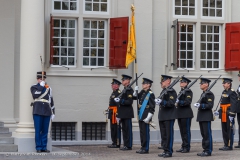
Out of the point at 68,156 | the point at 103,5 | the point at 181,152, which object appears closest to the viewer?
the point at 68,156

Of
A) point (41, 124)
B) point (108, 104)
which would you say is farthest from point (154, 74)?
point (41, 124)

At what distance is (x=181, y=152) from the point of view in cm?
1650

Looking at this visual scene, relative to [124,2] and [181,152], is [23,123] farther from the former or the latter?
[124,2]

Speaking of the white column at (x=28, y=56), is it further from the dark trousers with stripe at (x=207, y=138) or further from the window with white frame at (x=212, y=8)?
the window with white frame at (x=212, y=8)

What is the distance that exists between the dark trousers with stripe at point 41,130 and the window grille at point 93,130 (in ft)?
11.4

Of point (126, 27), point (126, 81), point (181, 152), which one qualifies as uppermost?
point (126, 27)

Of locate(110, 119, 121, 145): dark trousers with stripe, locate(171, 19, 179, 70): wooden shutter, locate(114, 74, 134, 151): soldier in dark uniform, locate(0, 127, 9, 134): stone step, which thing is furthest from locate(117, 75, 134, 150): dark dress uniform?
locate(0, 127, 9, 134): stone step

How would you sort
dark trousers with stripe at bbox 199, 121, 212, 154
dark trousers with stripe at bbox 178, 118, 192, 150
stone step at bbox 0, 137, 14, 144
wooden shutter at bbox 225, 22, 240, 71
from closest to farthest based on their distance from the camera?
dark trousers with stripe at bbox 199, 121, 212, 154
stone step at bbox 0, 137, 14, 144
dark trousers with stripe at bbox 178, 118, 192, 150
wooden shutter at bbox 225, 22, 240, 71

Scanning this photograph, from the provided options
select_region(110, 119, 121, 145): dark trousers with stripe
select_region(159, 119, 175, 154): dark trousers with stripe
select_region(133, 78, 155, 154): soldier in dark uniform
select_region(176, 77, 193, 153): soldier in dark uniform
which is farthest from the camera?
select_region(110, 119, 121, 145): dark trousers with stripe

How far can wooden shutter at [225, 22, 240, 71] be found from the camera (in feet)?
63.4

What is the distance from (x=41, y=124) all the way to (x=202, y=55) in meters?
6.54

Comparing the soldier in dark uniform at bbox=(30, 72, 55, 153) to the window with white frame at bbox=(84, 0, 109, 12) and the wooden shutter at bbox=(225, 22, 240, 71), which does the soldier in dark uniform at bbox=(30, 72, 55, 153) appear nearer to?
the window with white frame at bbox=(84, 0, 109, 12)

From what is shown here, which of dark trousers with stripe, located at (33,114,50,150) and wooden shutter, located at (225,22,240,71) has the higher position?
wooden shutter, located at (225,22,240,71)

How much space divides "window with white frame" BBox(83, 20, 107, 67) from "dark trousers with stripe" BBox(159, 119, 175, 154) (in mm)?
3904
